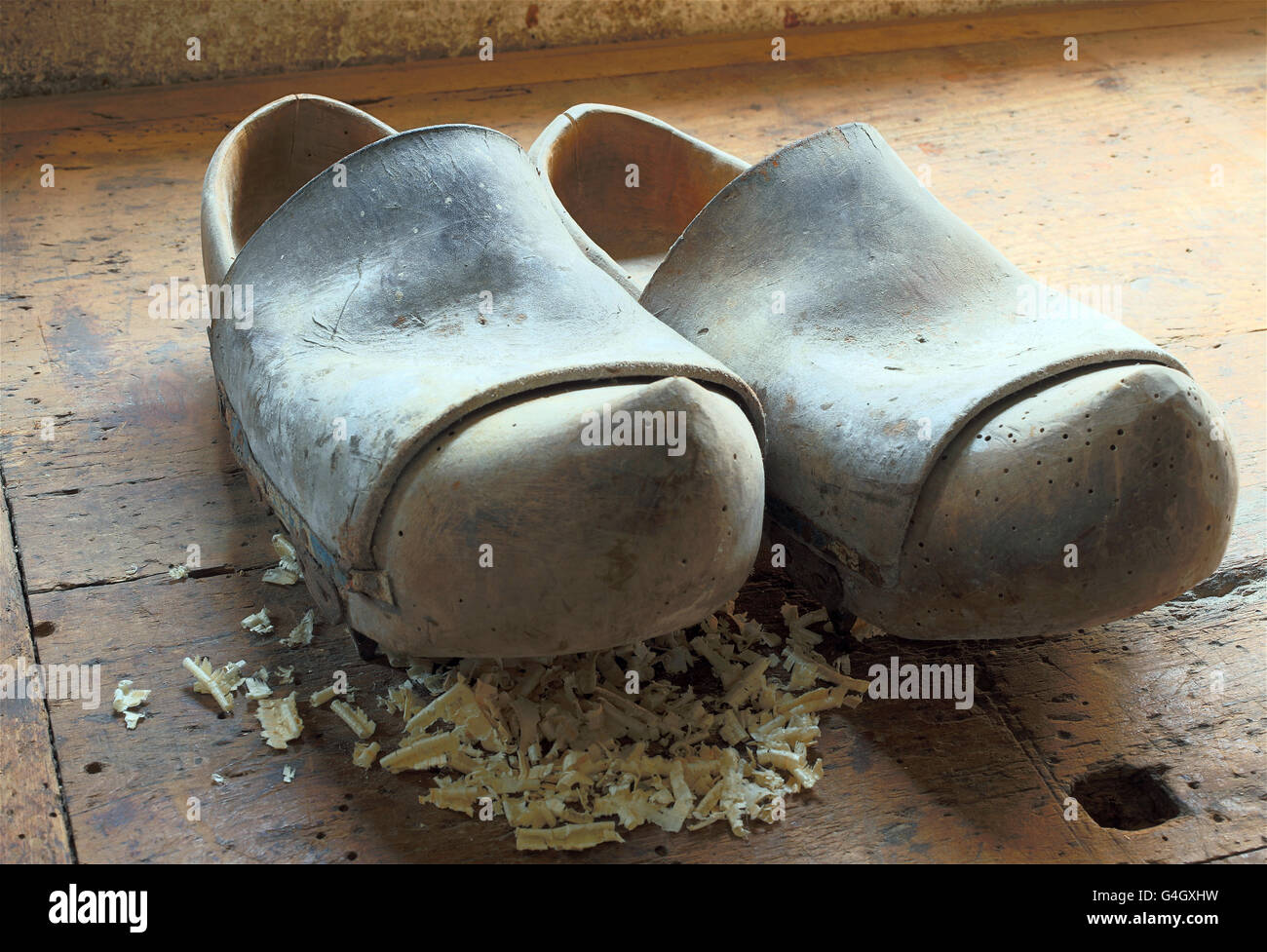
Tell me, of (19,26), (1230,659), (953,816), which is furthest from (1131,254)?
(19,26)

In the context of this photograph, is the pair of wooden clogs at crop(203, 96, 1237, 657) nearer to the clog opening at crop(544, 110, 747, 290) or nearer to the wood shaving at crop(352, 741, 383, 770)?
the wood shaving at crop(352, 741, 383, 770)

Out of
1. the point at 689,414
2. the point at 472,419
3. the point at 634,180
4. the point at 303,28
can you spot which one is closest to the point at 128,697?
the point at 472,419

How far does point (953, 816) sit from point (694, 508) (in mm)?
394

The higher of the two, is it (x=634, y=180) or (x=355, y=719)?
(x=634, y=180)

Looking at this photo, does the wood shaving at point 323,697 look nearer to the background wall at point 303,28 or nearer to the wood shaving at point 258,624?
the wood shaving at point 258,624

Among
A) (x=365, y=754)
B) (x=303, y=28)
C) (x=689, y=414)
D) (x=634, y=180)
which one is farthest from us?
(x=303, y=28)

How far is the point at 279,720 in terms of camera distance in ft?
4.43

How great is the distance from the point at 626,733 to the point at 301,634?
397 mm

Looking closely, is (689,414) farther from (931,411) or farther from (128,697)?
(128,697)

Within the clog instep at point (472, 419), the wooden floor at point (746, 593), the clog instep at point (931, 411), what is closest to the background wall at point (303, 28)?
the wooden floor at point (746, 593)

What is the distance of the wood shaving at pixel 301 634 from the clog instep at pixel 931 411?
53cm

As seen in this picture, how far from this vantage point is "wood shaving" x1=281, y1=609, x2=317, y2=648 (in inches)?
57.8

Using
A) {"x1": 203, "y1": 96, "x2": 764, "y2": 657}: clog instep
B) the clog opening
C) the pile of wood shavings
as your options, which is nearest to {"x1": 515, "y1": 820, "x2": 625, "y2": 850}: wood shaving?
the pile of wood shavings

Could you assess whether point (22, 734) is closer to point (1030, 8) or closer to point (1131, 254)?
point (1131, 254)
